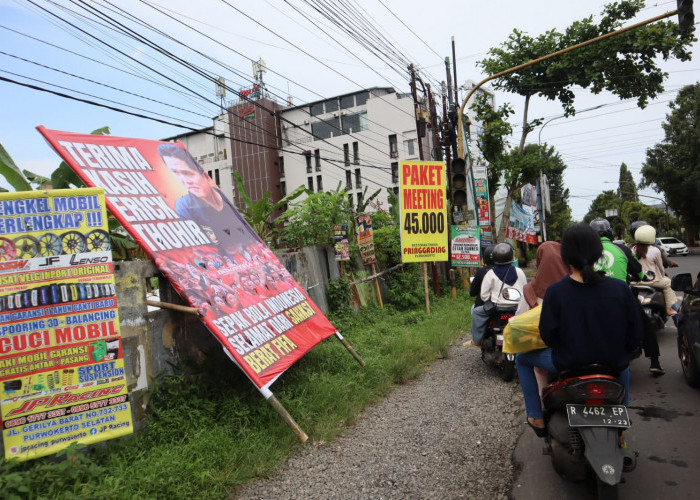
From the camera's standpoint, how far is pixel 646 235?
6125mm

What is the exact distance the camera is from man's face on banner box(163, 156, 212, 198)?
512 centimetres

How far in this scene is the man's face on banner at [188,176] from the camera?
512 cm

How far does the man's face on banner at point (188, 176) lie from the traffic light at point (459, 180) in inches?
270

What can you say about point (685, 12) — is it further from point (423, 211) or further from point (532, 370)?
point (532, 370)

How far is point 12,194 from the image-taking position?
3.34 metres

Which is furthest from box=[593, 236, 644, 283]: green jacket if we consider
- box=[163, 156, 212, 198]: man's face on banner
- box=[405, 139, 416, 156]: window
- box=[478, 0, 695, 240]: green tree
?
box=[405, 139, 416, 156]: window

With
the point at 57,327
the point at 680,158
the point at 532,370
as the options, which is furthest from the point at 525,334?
the point at 680,158

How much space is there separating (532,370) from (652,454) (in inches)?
48.4

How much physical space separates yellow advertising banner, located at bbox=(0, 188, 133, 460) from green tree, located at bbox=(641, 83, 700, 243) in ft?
123

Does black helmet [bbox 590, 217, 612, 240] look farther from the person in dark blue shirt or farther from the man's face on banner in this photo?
the man's face on banner

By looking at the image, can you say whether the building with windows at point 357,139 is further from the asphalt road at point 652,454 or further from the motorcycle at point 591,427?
the motorcycle at point 591,427

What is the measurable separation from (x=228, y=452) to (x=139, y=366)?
1097 mm

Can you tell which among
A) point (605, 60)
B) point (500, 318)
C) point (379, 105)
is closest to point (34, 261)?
point (500, 318)

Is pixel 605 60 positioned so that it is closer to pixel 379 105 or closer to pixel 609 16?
pixel 609 16
